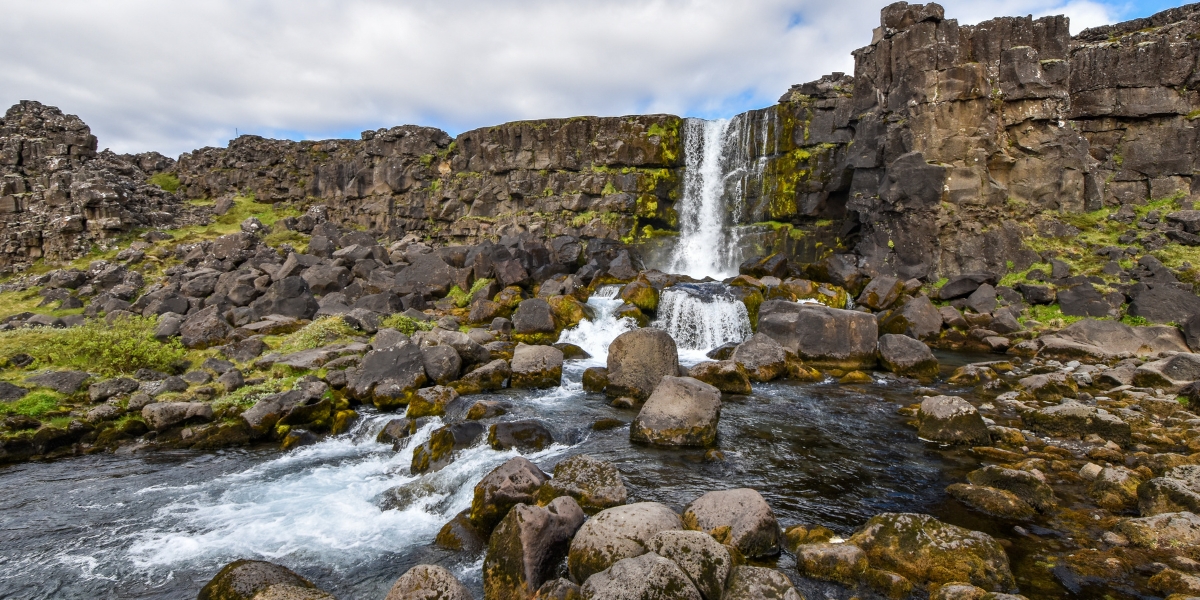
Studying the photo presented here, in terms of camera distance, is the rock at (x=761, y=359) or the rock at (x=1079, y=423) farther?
the rock at (x=761, y=359)

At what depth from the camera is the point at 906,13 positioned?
23094 millimetres

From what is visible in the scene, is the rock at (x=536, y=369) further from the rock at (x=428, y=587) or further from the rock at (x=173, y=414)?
the rock at (x=428, y=587)

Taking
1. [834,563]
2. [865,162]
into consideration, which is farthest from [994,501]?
[865,162]

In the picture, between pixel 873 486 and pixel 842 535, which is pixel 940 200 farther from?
pixel 842 535

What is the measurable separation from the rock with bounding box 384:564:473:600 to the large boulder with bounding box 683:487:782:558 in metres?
2.61

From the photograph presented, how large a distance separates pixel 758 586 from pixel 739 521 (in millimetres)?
1327

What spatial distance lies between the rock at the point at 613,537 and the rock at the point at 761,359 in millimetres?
8649

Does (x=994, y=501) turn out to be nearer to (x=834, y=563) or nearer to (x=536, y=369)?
(x=834, y=563)

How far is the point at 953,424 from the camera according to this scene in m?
10.2

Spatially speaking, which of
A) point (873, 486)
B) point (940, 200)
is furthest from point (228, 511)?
point (940, 200)

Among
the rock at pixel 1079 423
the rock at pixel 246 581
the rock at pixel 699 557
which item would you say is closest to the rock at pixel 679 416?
the rock at pixel 699 557

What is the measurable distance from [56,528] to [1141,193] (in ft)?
107

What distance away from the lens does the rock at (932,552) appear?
235 inches

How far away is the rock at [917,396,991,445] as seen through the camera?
Answer: 33.2 feet
